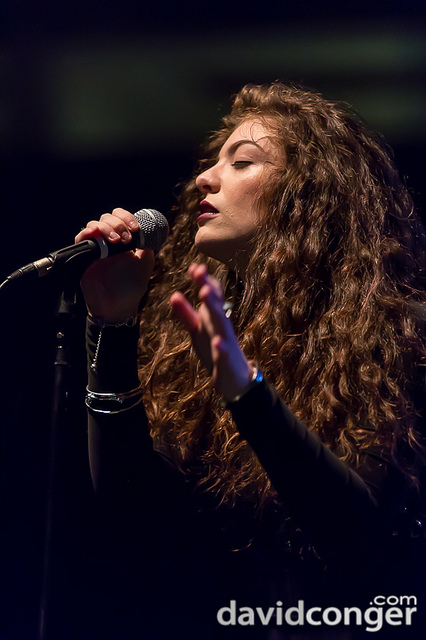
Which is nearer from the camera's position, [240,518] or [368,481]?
[368,481]

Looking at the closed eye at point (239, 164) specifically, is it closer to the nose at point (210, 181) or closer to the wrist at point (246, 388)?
the nose at point (210, 181)

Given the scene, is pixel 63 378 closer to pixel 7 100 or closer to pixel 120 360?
pixel 120 360

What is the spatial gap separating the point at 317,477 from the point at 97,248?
1.79ft

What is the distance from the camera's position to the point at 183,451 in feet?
4.98

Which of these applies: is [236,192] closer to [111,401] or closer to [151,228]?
[151,228]

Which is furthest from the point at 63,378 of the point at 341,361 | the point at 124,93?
the point at 124,93

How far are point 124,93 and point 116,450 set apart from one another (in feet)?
3.24

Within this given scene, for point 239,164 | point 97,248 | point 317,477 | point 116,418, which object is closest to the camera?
point 317,477

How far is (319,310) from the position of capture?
1.49 meters

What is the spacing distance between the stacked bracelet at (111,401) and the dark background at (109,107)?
14.9 inches

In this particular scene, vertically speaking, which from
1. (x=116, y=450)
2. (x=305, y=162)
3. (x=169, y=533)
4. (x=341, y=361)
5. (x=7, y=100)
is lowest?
(x=169, y=533)

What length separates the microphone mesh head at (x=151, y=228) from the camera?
1287 mm

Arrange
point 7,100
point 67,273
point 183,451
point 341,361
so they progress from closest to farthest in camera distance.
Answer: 1. point 67,273
2. point 341,361
3. point 183,451
4. point 7,100

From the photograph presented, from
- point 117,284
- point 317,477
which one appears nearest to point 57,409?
point 117,284
